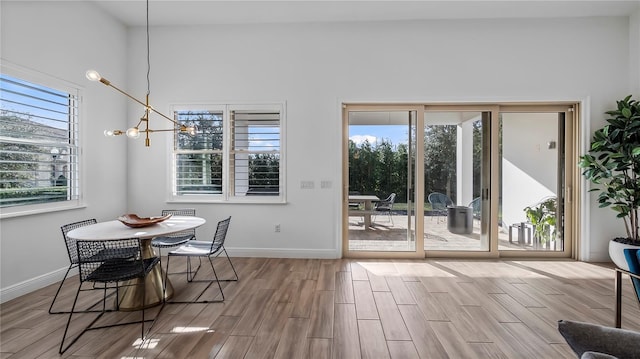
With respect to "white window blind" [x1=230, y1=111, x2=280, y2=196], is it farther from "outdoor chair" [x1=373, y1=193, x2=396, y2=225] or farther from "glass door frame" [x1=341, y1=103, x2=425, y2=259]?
"outdoor chair" [x1=373, y1=193, x2=396, y2=225]

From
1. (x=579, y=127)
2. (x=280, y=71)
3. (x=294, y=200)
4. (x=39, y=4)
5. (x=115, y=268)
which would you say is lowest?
(x=115, y=268)

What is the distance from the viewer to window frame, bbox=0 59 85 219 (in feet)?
9.37

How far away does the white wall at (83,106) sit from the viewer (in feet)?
9.41

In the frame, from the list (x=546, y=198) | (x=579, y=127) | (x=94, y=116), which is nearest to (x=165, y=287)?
(x=94, y=116)

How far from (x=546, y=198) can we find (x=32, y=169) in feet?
21.9

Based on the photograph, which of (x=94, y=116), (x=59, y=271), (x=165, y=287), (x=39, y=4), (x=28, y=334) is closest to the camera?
(x=28, y=334)

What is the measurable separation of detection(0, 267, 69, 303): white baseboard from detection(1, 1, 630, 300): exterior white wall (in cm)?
90

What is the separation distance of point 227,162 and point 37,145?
6.84 feet

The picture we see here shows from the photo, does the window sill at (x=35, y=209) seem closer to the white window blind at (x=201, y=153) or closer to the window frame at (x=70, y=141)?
the window frame at (x=70, y=141)

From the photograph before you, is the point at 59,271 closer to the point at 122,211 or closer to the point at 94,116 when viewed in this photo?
the point at 122,211

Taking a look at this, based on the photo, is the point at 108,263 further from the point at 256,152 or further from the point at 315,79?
the point at 315,79

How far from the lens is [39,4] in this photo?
307 cm

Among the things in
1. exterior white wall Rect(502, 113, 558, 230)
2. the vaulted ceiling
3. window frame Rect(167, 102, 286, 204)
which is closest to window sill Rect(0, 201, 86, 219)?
window frame Rect(167, 102, 286, 204)

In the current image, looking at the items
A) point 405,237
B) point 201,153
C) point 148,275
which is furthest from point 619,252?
point 201,153
